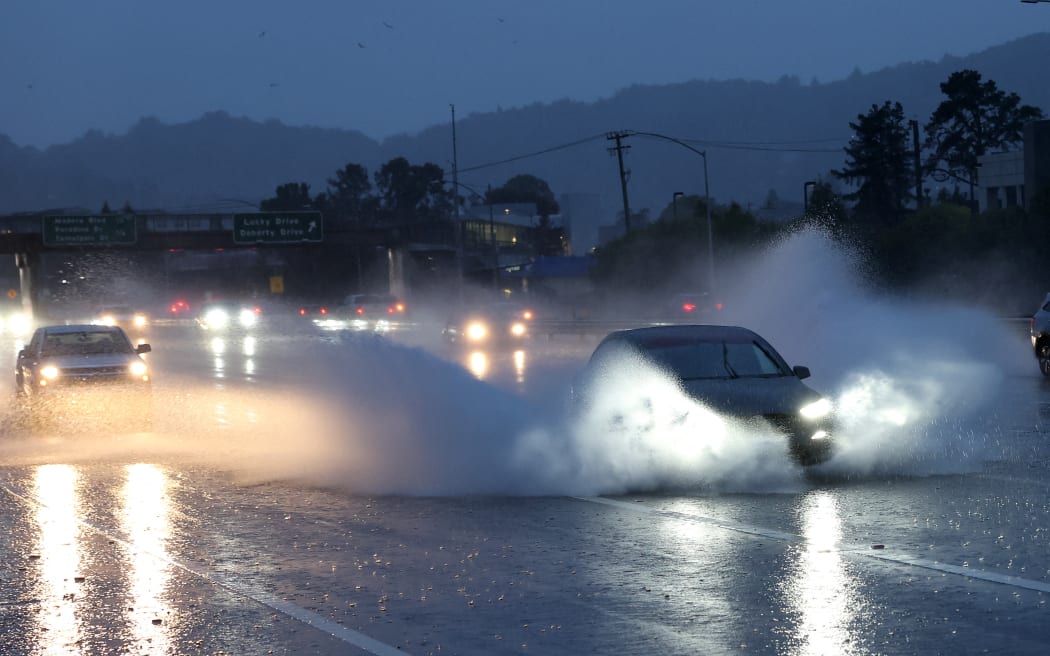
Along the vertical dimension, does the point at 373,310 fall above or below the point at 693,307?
above

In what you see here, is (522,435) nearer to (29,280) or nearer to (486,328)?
(486,328)

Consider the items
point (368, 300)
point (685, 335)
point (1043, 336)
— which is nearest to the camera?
point (685, 335)

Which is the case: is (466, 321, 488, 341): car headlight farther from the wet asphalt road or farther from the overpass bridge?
the overpass bridge

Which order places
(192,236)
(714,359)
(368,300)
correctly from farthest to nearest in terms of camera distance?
1. (192,236)
2. (368,300)
3. (714,359)

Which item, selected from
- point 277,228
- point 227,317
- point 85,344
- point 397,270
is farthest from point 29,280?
point 85,344

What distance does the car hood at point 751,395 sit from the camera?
12.4m

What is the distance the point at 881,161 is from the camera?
100562 mm

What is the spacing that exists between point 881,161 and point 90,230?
174 ft

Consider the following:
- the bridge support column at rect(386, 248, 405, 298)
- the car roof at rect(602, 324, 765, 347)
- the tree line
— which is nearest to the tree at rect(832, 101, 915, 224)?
the tree line

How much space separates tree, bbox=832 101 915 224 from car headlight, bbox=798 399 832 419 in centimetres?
8831

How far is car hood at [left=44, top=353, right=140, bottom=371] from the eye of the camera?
23.3 m

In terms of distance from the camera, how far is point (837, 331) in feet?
114

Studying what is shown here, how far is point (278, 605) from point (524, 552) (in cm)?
202

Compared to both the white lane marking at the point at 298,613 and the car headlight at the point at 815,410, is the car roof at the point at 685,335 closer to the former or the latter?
the car headlight at the point at 815,410
